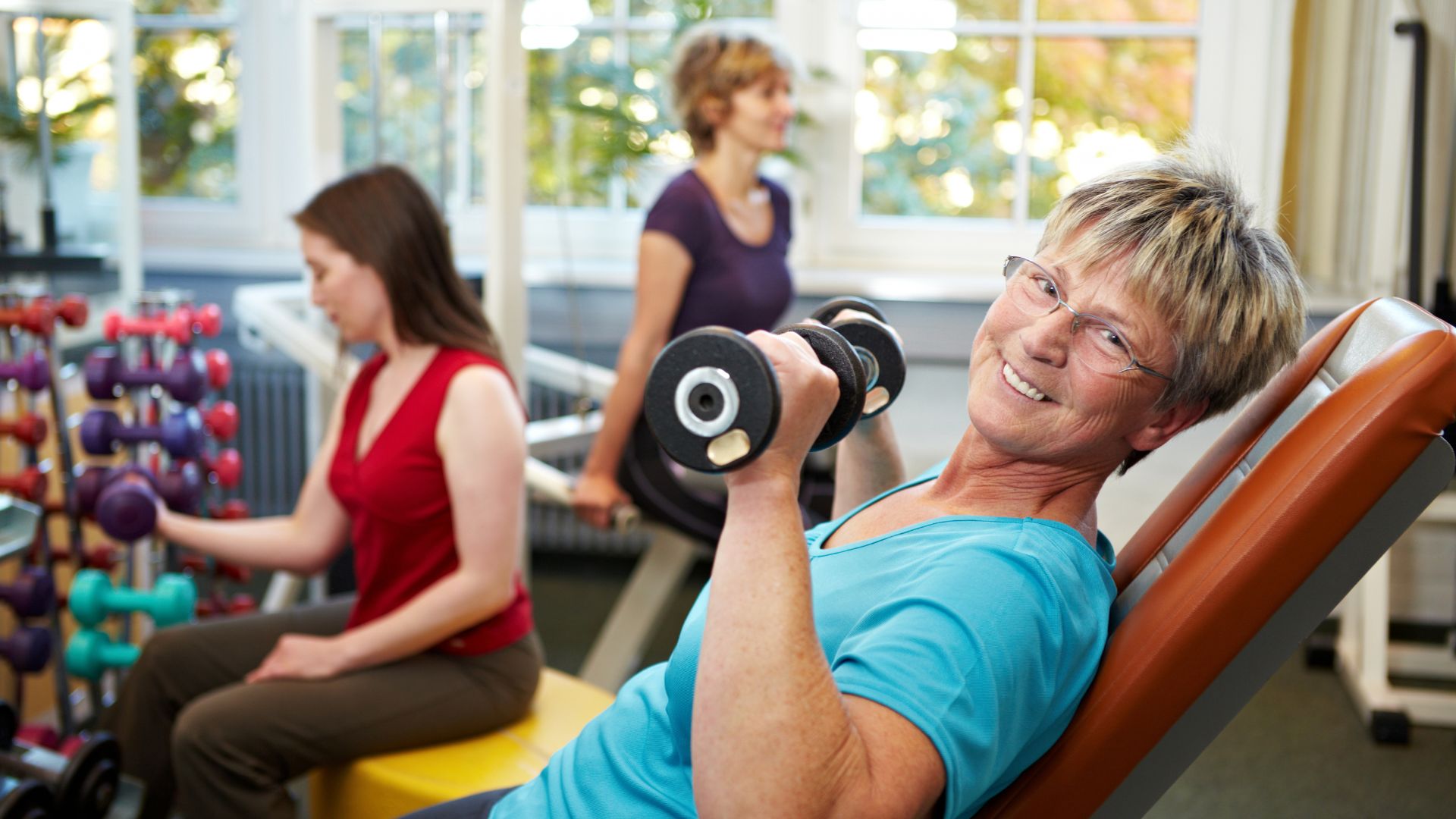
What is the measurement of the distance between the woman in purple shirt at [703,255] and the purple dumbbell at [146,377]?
66cm

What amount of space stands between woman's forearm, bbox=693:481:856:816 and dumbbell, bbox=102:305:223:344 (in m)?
1.51

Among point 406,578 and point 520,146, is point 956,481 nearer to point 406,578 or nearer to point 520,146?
point 406,578

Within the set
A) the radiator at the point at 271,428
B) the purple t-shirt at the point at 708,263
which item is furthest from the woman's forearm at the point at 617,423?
the radiator at the point at 271,428

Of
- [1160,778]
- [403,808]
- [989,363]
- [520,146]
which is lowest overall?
[403,808]

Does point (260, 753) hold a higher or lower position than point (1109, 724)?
lower

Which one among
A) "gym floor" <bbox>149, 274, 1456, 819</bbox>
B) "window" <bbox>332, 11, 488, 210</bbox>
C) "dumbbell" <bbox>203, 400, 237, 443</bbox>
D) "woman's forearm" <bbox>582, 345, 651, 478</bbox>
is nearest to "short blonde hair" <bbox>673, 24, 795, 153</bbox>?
"window" <bbox>332, 11, 488, 210</bbox>

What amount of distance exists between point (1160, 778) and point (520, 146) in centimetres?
163

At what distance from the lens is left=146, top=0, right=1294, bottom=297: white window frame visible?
3.40 meters

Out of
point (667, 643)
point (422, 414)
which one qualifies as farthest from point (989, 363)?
point (667, 643)

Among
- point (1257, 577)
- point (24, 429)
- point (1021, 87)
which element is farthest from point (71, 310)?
point (1021, 87)

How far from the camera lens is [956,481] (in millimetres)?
1054

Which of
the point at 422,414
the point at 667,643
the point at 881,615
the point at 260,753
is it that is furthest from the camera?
the point at 667,643

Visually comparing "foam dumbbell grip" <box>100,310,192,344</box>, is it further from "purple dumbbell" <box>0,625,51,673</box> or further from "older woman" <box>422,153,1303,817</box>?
"older woman" <box>422,153,1303,817</box>

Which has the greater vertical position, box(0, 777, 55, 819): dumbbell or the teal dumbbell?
the teal dumbbell
